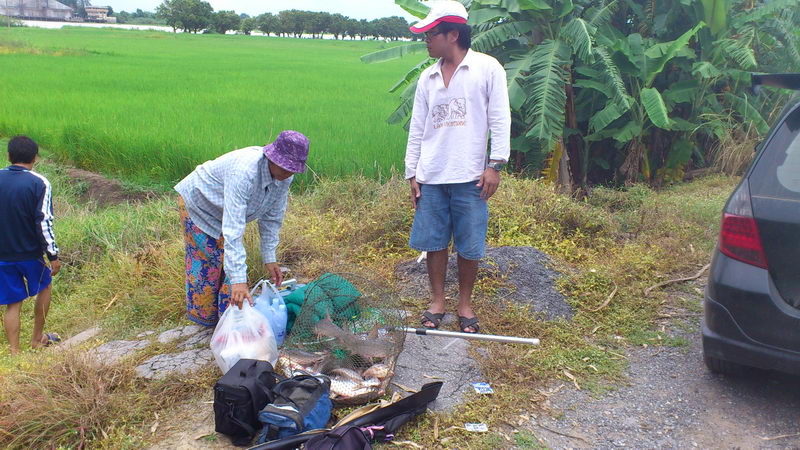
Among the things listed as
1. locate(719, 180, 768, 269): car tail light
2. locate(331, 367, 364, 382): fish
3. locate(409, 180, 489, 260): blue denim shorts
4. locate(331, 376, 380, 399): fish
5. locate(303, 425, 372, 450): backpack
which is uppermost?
locate(719, 180, 768, 269): car tail light

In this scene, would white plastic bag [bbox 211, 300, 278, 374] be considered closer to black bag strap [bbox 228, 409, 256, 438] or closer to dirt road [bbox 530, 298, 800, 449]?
black bag strap [bbox 228, 409, 256, 438]

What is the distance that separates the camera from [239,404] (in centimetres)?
275

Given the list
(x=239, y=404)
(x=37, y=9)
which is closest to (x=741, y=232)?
(x=239, y=404)

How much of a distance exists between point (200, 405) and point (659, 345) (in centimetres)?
258

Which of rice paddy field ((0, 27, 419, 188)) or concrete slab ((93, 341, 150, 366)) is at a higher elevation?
rice paddy field ((0, 27, 419, 188))

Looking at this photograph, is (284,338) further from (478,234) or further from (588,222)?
(588,222)

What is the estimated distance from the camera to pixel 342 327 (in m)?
3.38

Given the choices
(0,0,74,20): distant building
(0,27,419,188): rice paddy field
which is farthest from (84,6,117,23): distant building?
(0,27,419,188): rice paddy field

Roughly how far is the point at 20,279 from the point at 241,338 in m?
2.28

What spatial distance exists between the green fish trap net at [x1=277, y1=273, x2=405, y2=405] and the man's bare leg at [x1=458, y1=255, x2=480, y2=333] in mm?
520

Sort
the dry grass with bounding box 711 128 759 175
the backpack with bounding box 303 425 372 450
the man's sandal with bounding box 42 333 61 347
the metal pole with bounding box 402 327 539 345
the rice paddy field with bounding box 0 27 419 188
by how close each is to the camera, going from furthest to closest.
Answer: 1. the rice paddy field with bounding box 0 27 419 188
2. the dry grass with bounding box 711 128 759 175
3. the man's sandal with bounding box 42 333 61 347
4. the metal pole with bounding box 402 327 539 345
5. the backpack with bounding box 303 425 372 450

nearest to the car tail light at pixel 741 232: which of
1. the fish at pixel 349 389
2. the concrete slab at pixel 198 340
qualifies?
the fish at pixel 349 389

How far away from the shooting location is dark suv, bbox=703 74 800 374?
2729 mm

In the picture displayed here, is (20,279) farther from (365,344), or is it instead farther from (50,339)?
(365,344)
